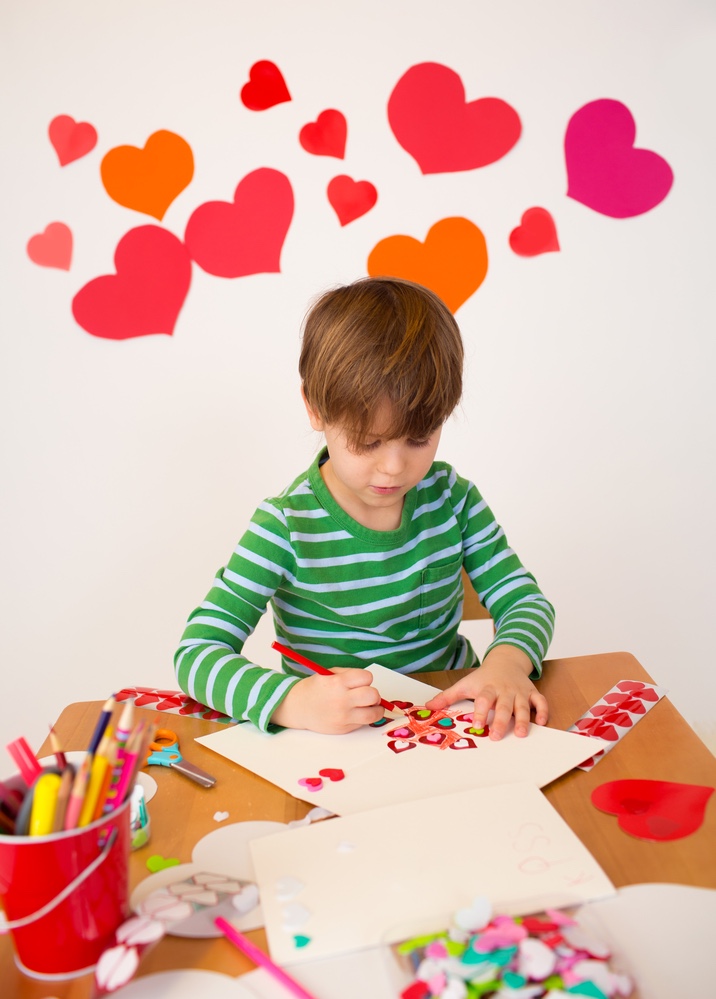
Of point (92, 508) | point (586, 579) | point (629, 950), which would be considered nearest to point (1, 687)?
point (92, 508)

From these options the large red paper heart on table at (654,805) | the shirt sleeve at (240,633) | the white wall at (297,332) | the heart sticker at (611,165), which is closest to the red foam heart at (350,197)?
the white wall at (297,332)

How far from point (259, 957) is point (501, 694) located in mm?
355

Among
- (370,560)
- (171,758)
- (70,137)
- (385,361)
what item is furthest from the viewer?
(70,137)

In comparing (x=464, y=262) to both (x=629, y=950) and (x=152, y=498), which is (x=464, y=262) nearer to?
(x=152, y=498)

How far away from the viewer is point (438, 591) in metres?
1.05

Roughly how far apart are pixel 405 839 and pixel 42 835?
0.24m

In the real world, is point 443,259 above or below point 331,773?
above

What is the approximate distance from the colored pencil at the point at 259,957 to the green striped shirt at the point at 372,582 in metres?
0.40

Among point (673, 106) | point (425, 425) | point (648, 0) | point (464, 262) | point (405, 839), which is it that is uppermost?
point (648, 0)

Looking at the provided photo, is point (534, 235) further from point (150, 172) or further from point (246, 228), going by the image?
point (150, 172)

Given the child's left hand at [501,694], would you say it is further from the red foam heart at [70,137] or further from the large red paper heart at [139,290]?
the red foam heart at [70,137]

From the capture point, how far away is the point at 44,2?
5.82ft

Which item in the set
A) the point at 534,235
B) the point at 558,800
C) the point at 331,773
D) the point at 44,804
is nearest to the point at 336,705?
the point at 331,773

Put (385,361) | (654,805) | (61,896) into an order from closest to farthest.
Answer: (61,896) → (654,805) → (385,361)
